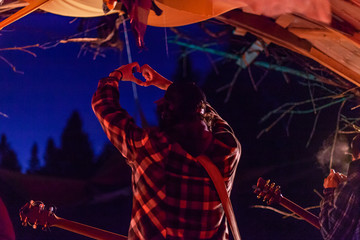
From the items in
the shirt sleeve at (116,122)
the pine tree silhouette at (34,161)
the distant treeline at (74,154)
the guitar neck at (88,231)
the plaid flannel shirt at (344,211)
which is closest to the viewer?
the shirt sleeve at (116,122)

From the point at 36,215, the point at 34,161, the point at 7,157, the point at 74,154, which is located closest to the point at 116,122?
the point at 36,215

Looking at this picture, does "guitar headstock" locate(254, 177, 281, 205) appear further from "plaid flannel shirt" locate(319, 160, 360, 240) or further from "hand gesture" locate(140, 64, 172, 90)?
"hand gesture" locate(140, 64, 172, 90)

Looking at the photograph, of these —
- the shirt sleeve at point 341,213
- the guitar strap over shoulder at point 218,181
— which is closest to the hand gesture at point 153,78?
the guitar strap over shoulder at point 218,181

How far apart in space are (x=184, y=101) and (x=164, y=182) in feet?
1.02

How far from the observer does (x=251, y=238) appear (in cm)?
603

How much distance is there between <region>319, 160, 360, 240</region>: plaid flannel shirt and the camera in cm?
165

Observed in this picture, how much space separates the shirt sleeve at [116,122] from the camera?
1.13 meters

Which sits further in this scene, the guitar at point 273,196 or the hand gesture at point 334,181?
the guitar at point 273,196

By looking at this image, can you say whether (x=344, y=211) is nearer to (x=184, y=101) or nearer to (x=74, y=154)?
(x=184, y=101)

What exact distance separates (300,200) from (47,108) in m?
4.82

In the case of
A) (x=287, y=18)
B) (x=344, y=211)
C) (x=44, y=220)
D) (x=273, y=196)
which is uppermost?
(x=287, y=18)

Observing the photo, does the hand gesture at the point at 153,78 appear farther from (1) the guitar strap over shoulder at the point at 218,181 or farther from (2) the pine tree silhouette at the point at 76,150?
(2) the pine tree silhouette at the point at 76,150

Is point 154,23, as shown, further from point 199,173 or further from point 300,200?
point 300,200

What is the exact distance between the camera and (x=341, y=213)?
1.70 m
